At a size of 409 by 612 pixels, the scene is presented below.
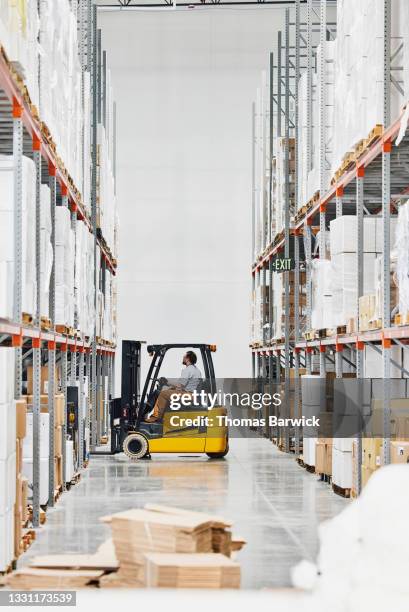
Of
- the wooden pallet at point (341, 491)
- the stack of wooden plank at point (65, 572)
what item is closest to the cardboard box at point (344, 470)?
the wooden pallet at point (341, 491)

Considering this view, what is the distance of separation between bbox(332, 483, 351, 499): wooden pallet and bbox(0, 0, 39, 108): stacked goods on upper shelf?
5.11 meters

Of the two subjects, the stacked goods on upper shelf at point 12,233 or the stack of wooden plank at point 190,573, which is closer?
the stack of wooden plank at point 190,573

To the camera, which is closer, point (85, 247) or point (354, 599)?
point (354, 599)

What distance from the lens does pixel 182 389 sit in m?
15.1

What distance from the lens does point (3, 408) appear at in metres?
6.54

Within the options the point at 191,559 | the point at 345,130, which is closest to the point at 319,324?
the point at 345,130

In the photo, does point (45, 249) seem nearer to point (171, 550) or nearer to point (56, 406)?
point (56, 406)

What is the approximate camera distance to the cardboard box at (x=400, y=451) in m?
8.68

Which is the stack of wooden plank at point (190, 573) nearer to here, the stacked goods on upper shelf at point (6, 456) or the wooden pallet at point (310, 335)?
the stacked goods on upper shelf at point (6, 456)

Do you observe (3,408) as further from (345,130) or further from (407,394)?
(407,394)

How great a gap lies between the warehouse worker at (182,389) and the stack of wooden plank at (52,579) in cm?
988

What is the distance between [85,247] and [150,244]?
10.3 metres

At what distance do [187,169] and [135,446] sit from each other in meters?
9.82

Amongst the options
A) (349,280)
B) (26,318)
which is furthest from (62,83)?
(349,280)
